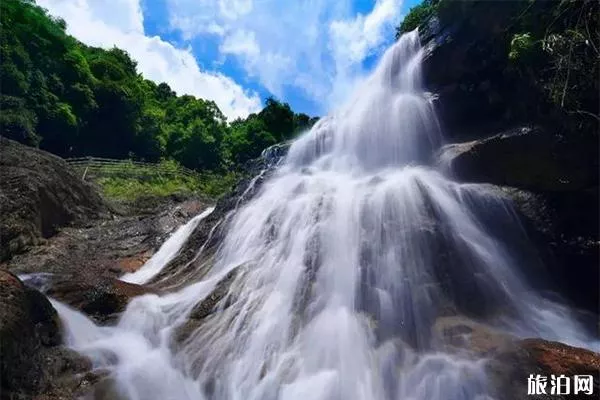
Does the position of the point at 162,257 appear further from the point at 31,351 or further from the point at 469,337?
the point at 469,337

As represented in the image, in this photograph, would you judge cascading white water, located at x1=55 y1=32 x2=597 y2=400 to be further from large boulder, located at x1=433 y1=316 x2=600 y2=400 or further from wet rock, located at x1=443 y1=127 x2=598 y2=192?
wet rock, located at x1=443 y1=127 x2=598 y2=192

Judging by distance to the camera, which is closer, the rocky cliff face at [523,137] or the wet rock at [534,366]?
the wet rock at [534,366]

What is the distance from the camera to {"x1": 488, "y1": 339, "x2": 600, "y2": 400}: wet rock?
6.64 metres

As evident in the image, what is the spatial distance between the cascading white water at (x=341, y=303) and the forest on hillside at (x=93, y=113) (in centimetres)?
2047

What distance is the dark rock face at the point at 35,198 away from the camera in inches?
492

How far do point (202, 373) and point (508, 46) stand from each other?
13.4 meters

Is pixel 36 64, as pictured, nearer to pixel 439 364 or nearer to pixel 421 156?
pixel 421 156

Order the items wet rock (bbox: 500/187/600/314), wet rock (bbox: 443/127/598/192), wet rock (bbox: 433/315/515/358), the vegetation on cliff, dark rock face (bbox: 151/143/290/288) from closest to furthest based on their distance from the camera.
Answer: wet rock (bbox: 433/315/515/358) → wet rock (bbox: 500/187/600/314) → the vegetation on cliff → dark rock face (bbox: 151/143/290/288) → wet rock (bbox: 443/127/598/192)

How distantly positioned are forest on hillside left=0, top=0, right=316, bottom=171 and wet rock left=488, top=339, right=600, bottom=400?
26071 mm

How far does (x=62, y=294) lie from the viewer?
8953mm

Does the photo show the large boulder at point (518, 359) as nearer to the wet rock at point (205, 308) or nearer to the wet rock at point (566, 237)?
the wet rock at point (566, 237)

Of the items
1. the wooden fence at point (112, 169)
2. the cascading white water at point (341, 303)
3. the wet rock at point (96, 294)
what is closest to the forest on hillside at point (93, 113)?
the wooden fence at point (112, 169)

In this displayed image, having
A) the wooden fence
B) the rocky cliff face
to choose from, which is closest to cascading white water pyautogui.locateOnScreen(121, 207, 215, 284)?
the rocky cliff face

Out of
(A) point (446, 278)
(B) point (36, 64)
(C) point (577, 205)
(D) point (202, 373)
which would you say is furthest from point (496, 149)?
(B) point (36, 64)
